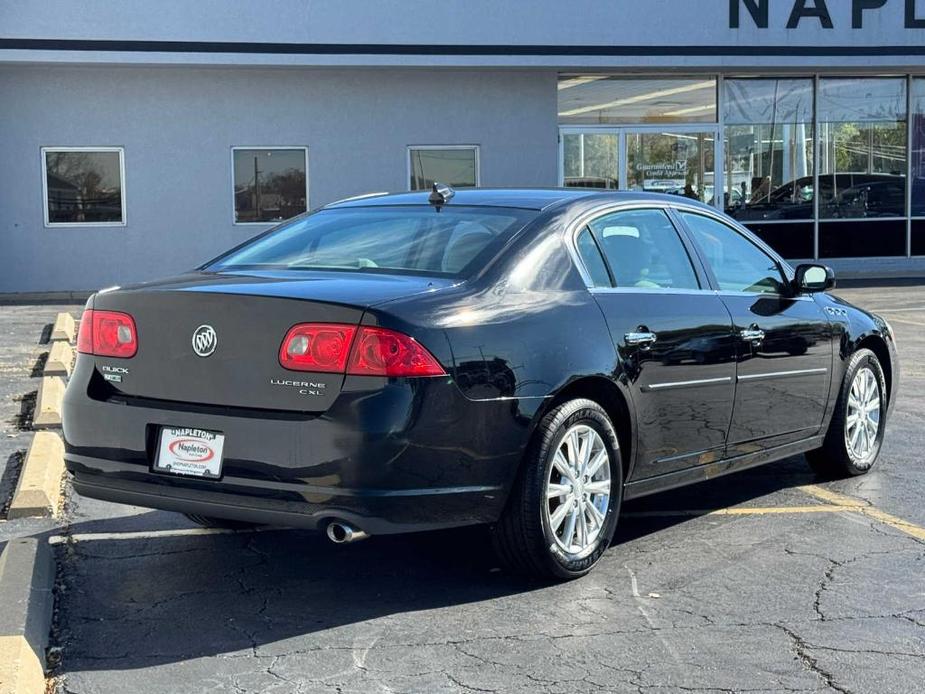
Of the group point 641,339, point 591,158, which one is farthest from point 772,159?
point 641,339

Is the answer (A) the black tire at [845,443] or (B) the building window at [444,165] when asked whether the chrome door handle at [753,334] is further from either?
(B) the building window at [444,165]

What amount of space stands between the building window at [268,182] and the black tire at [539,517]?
48.8 ft

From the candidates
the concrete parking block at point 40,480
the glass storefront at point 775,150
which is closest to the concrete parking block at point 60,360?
the concrete parking block at point 40,480

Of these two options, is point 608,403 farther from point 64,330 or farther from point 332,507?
point 64,330

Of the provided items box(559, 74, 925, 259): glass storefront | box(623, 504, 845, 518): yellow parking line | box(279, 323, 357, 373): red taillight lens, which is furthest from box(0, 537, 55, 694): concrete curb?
box(559, 74, 925, 259): glass storefront

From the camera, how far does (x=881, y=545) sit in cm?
586

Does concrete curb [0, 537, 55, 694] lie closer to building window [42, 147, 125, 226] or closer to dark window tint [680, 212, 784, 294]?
dark window tint [680, 212, 784, 294]

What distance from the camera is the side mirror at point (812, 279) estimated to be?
6859mm

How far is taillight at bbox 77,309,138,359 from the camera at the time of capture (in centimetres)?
512

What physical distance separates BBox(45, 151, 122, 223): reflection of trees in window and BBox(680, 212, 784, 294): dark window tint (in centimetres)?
1413

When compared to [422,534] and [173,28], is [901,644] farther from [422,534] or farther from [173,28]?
[173,28]

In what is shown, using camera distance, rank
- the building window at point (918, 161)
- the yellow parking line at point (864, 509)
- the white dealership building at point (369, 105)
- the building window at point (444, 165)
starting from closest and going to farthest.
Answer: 1. the yellow parking line at point (864, 509)
2. the white dealership building at point (369, 105)
3. the building window at point (444, 165)
4. the building window at point (918, 161)

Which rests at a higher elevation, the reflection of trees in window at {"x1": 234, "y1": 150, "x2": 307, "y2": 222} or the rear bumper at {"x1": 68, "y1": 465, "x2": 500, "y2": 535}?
the reflection of trees in window at {"x1": 234, "y1": 150, "x2": 307, "y2": 222}

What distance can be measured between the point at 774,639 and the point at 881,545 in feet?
4.93
